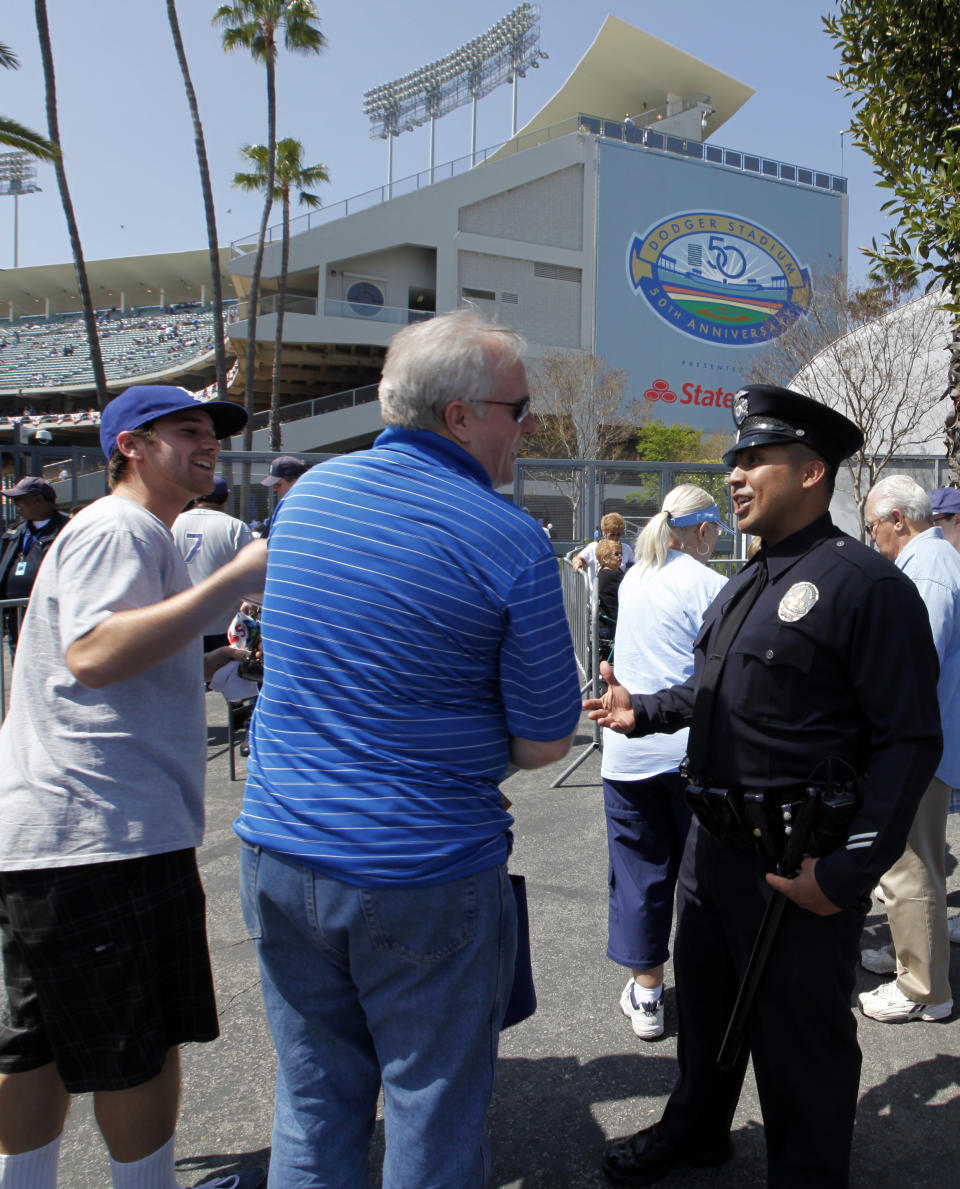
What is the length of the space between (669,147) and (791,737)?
5203 centimetres

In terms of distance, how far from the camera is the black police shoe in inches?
88.1

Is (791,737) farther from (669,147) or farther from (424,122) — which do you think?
(424,122)

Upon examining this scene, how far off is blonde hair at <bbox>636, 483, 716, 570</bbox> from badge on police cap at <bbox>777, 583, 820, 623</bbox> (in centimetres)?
128

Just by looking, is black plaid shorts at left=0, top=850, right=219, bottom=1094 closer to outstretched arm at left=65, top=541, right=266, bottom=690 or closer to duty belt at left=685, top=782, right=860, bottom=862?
outstretched arm at left=65, top=541, right=266, bottom=690

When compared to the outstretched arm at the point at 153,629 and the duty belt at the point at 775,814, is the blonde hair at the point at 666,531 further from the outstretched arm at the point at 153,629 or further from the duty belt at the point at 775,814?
the outstretched arm at the point at 153,629

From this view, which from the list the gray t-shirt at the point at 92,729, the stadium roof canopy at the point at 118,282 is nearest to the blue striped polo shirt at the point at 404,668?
the gray t-shirt at the point at 92,729

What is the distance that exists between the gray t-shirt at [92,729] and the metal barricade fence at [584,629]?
14.2 feet

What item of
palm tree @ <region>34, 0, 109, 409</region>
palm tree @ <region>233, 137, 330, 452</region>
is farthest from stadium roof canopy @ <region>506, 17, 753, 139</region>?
palm tree @ <region>34, 0, 109, 409</region>

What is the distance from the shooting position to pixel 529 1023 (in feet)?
9.94

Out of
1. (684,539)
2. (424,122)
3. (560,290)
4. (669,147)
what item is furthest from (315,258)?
(684,539)

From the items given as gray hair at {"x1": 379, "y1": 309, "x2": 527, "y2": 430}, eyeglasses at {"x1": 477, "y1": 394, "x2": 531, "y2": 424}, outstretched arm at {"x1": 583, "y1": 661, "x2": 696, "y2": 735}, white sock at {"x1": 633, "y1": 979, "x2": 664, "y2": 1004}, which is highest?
gray hair at {"x1": 379, "y1": 309, "x2": 527, "y2": 430}

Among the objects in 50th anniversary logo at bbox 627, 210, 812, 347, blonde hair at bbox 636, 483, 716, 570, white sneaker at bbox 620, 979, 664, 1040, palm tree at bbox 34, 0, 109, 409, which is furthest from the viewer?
50th anniversary logo at bbox 627, 210, 812, 347

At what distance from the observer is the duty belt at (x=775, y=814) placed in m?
1.87

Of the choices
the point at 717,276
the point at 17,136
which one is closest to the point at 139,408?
the point at 17,136
